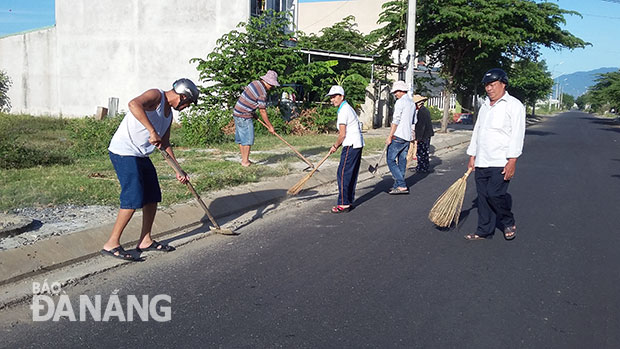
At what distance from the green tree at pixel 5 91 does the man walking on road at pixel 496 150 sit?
24.3 metres

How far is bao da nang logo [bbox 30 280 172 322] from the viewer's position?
392 centimetres

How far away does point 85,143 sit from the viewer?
11.8 m

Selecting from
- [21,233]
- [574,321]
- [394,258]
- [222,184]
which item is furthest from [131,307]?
[222,184]

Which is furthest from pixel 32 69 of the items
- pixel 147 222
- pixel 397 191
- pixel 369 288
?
pixel 369 288

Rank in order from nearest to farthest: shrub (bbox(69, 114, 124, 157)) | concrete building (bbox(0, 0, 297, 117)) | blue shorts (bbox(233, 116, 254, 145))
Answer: blue shorts (bbox(233, 116, 254, 145)) < shrub (bbox(69, 114, 124, 157)) < concrete building (bbox(0, 0, 297, 117))

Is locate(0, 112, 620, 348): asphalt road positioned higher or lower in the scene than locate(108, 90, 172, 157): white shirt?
lower

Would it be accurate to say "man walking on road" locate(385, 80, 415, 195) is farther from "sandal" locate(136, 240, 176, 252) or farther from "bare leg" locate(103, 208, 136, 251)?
"bare leg" locate(103, 208, 136, 251)

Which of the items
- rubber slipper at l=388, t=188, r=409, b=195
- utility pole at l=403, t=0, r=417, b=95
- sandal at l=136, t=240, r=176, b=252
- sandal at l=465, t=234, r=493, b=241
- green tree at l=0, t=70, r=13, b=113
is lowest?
sandal at l=465, t=234, r=493, b=241

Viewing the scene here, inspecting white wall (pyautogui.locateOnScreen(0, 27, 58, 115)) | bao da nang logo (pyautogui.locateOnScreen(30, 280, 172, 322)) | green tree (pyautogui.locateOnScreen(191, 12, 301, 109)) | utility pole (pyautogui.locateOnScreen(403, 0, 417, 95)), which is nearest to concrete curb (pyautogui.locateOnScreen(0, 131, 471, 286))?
bao da nang logo (pyautogui.locateOnScreen(30, 280, 172, 322))

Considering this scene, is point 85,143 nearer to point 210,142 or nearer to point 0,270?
point 210,142

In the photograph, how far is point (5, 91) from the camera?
24.9 meters

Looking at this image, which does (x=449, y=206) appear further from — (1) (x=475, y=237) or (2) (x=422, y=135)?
(2) (x=422, y=135)

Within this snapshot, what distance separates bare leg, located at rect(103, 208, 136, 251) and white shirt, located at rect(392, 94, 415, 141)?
501 centimetres

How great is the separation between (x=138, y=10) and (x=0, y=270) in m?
18.9
